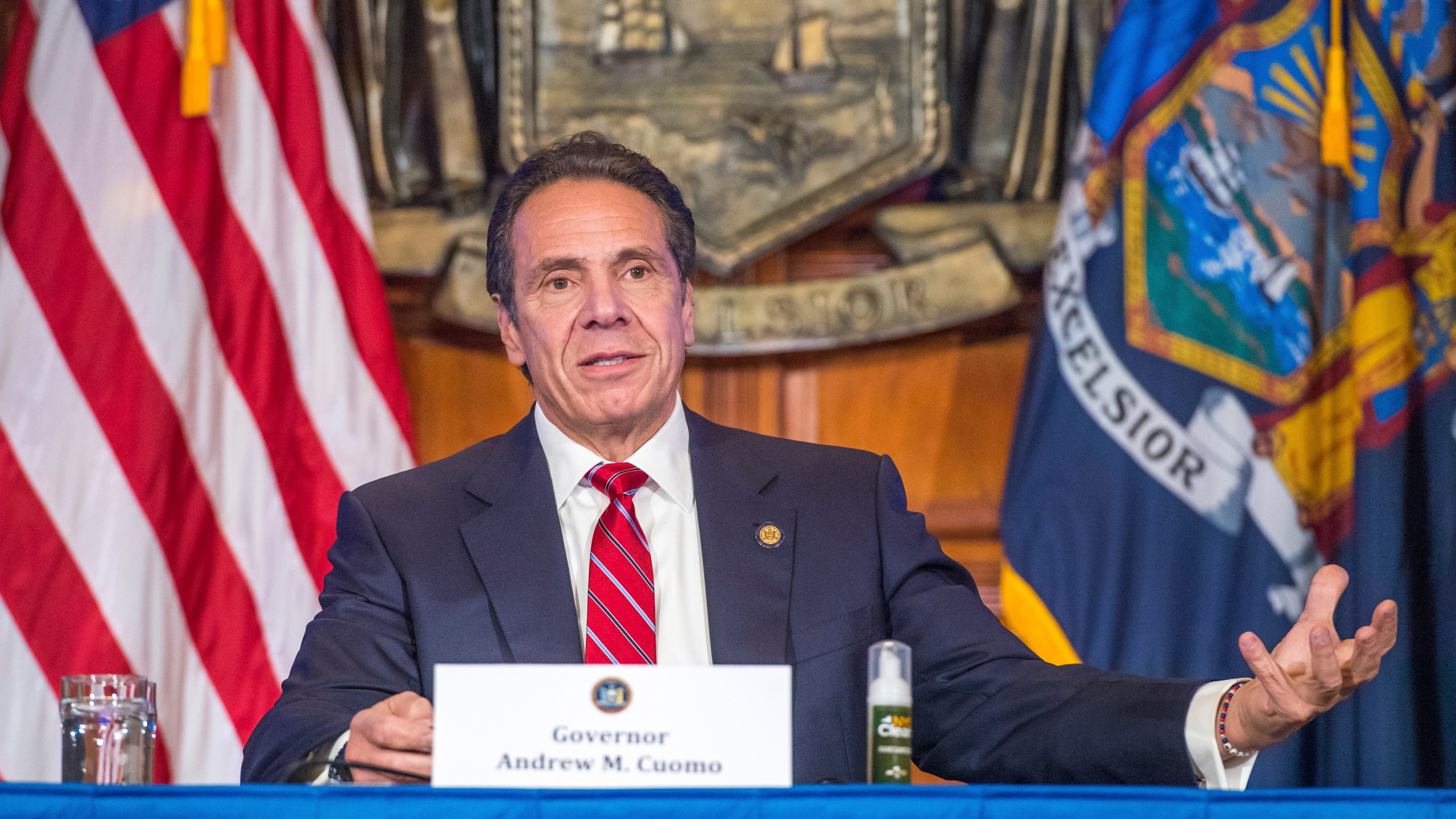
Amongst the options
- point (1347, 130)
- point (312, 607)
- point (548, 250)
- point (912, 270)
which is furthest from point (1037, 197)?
point (312, 607)

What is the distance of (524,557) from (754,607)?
29 cm

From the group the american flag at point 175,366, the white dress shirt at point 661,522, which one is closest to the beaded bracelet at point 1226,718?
the white dress shirt at point 661,522

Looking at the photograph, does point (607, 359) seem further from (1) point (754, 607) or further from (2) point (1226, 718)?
(2) point (1226, 718)

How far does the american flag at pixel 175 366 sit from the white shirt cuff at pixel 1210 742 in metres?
1.96

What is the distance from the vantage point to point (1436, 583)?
8.50 feet

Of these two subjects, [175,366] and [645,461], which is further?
[175,366]

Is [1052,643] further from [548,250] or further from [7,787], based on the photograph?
[7,787]

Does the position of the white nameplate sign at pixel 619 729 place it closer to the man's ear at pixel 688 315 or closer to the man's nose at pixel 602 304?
the man's nose at pixel 602 304

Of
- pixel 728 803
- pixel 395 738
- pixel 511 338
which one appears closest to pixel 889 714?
pixel 728 803

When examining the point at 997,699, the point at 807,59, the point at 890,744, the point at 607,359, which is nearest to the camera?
the point at 890,744

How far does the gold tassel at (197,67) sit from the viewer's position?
2863 millimetres

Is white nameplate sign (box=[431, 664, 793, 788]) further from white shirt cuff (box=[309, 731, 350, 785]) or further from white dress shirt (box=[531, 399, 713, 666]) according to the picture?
white dress shirt (box=[531, 399, 713, 666])

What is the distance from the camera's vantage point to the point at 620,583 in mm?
1713

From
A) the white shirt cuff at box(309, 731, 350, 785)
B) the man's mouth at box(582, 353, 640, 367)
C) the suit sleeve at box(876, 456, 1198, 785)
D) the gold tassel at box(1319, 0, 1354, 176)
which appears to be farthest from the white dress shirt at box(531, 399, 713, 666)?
the gold tassel at box(1319, 0, 1354, 176)
